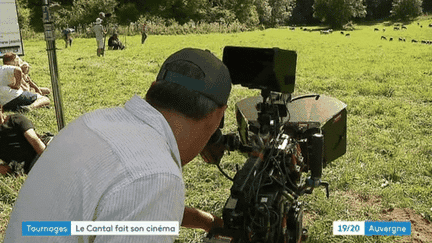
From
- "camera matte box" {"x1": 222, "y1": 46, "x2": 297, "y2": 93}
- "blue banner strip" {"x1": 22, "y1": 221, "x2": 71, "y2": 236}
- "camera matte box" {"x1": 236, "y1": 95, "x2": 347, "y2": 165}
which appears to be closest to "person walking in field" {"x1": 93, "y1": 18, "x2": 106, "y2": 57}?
"camera matte box" {"x1": 236, "y1": 95, "x2": 347, "y2": 165}

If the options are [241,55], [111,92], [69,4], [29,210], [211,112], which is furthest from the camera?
[69,4]

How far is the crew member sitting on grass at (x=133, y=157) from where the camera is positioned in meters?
0.89

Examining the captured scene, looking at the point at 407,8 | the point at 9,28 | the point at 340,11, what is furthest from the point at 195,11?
the point at 9,28

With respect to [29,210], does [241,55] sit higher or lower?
higher

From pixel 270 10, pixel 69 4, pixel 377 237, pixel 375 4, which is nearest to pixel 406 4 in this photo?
pixel 375 4

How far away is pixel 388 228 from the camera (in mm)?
3188

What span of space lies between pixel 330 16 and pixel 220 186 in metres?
48.4

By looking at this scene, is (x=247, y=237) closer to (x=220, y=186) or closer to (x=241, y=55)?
(x=241, y=55)

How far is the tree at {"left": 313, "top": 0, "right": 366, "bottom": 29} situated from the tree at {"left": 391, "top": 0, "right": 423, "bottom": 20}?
14.4 ft

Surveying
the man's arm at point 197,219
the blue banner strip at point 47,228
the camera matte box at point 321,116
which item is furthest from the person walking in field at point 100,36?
the blue banner strip at point 47,228

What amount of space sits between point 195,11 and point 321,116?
1721 inches

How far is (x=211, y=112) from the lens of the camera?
122cm

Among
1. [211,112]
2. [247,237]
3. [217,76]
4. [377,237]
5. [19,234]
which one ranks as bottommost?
[377,237]

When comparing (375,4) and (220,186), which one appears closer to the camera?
(220,186)
